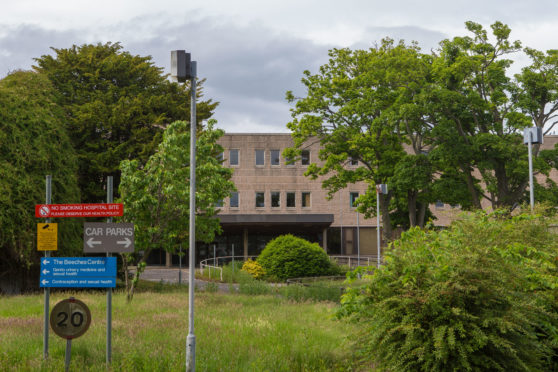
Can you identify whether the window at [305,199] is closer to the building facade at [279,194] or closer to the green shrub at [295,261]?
the building facade at [279,194]

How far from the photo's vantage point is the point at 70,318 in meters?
9.94

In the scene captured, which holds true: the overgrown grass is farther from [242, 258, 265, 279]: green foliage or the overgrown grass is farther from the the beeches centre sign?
[242, 258, 265, 279]: green foliage

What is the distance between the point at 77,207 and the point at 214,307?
8411 millimetres

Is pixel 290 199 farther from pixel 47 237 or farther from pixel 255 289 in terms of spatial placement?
pixel 47 237

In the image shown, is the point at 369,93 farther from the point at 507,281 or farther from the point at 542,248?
the point at 507,281

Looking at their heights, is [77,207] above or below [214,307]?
above

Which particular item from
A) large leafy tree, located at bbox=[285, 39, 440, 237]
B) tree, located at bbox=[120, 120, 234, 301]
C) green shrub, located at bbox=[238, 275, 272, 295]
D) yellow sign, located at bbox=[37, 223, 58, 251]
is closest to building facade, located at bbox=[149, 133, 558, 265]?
large leafy tree, located at bbox=[285, 39, 440, 237]

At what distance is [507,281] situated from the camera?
9.12 m

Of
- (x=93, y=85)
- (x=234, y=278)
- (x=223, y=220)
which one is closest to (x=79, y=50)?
(x=93, y=85)

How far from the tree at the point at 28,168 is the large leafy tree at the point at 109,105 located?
1.88m

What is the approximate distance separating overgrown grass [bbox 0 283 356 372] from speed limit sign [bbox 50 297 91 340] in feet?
1.71

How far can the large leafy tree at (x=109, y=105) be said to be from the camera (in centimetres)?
2834

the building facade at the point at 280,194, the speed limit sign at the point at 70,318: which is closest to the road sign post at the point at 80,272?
the speed limit sign at the point at 70,318

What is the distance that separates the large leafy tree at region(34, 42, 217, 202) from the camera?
28.3m
